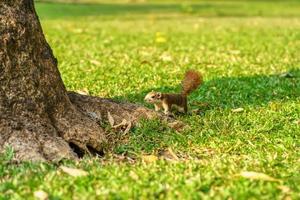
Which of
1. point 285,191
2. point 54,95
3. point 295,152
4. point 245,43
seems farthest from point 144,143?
point 245,43

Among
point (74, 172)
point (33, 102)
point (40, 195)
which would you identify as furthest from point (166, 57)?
point (40, 195)

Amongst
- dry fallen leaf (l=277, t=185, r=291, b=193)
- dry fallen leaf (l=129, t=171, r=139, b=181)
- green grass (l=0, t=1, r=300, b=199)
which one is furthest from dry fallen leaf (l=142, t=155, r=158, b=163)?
dry fallen leaf (l=277, t=185, r=291, b=193)

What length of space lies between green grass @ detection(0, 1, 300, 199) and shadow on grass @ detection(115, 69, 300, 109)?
0.01 meters

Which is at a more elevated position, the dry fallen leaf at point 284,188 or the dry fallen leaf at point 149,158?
the dry fallen leaf at point 284,188

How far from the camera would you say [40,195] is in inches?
175

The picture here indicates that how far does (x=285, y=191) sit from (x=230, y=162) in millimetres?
798

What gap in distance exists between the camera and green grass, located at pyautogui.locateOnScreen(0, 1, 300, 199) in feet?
15.1

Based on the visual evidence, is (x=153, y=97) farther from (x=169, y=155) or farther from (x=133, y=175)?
(x=133, y=175)

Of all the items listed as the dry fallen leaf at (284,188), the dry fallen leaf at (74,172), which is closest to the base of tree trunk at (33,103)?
Answer: the dry fallen leaf at (74,172)

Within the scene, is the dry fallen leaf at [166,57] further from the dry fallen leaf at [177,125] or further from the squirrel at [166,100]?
the dry fallen leaf at [177,125]

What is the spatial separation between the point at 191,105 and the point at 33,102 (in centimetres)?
243

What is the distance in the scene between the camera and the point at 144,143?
6.09 metres

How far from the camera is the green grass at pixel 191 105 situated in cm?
461

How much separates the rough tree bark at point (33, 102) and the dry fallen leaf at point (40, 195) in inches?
29.2
